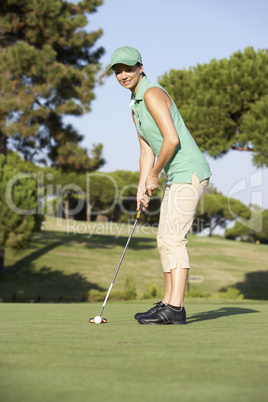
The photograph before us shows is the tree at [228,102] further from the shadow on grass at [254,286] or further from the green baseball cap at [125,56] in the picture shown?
the shadow on grass at [254,286]

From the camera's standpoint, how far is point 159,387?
175cm

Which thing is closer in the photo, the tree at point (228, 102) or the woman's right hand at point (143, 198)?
the woman's right hand at point (143, 198)

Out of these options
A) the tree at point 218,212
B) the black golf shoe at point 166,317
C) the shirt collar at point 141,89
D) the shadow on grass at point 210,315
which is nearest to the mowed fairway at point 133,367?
the black golf shoe at point 166,317

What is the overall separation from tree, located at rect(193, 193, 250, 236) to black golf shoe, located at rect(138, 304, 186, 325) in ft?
204

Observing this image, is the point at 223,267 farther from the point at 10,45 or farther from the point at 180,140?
the point at 180,140

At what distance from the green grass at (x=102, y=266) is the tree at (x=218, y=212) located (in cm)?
1582

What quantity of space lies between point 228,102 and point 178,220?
53.0 ft

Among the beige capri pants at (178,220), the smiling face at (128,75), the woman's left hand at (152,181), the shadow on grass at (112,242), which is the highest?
the smiling face at (128,75)

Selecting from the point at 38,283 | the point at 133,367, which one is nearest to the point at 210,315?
the point at 133,367

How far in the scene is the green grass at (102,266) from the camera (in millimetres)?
32709

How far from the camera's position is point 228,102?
786 inches

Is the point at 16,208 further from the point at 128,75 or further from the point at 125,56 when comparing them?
the point at 125,56

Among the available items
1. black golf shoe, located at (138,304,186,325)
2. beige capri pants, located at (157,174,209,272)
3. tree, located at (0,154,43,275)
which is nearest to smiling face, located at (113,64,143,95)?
beige capri pants, located at (157,174,209,272)

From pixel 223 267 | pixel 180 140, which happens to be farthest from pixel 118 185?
pixel 180 140
